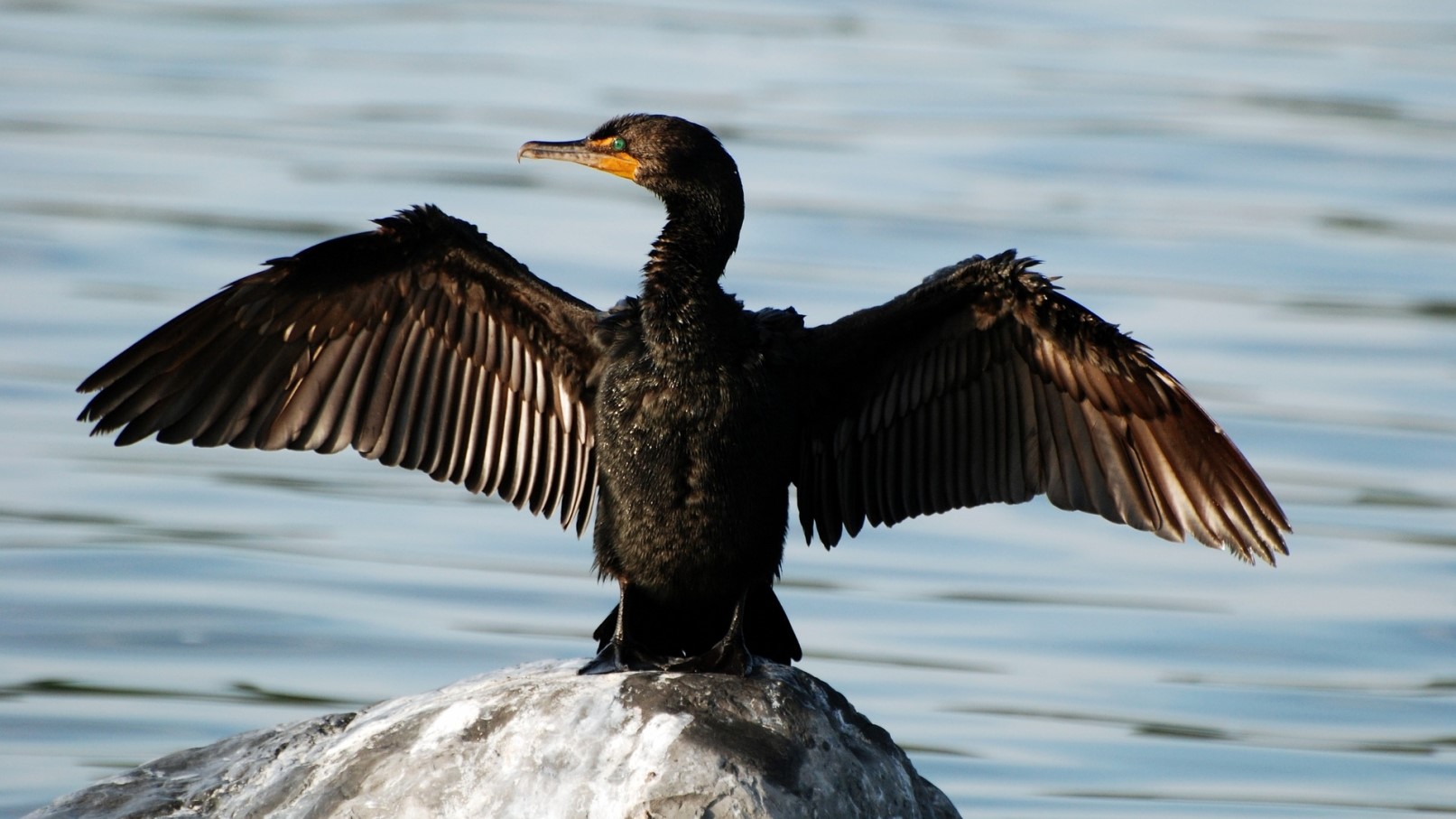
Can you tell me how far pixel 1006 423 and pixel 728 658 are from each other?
46.7 inches

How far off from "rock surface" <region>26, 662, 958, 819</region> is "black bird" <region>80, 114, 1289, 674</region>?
0.34 m

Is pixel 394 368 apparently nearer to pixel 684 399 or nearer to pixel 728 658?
pixel 684 399

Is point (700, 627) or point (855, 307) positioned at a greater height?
point (855, 307)

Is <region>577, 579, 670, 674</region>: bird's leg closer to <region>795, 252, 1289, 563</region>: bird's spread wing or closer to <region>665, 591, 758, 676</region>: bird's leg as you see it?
<region>665, 591, 758, 676</region>: bird's leg

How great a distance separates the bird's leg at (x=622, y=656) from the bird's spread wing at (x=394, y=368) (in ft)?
2.27

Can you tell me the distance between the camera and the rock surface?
14.7 ft

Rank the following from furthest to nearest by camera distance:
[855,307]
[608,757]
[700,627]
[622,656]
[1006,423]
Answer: [855,307], [1006,423], [700,627], [622,656], [608,757]

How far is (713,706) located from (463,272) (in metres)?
1.61

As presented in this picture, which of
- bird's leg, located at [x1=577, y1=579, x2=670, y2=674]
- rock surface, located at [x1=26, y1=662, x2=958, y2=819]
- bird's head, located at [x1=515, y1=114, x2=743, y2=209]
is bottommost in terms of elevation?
rock surface, located at [x1=26, y1=662, x2=958, y2=819]

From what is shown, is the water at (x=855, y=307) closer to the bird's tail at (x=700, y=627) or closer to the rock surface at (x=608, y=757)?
the bird's tail at (x=700, y=627)

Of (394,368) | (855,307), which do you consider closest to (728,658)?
(394,368)

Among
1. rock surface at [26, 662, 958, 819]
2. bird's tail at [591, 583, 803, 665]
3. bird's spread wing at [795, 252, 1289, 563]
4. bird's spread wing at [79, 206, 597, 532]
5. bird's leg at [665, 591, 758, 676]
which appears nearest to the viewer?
rock surface at [26, 662, 958, 819]

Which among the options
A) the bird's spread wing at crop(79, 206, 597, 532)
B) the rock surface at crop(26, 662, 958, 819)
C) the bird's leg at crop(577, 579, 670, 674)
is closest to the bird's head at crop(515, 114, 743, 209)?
the bird's spread wing at crop(79, 206, 597, 532)

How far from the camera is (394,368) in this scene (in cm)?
588
